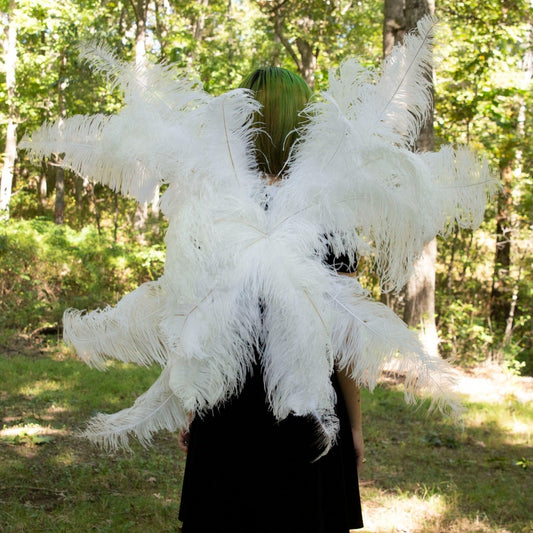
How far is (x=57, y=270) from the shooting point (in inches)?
376

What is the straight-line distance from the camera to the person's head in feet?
6.28

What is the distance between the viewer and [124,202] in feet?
72.9

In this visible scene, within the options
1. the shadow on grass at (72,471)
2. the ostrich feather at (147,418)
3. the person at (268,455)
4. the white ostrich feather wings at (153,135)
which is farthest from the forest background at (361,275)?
the ostrich feather at (147,418)

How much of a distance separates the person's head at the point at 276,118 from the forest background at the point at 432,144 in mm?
4591

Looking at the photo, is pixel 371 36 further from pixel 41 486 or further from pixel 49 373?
pixel 41 486

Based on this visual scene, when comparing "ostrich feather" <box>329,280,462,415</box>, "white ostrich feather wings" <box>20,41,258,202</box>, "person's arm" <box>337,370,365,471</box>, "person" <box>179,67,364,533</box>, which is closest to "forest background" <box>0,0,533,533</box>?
"white ostrich feather wings" <box>20,41,258,202</box>

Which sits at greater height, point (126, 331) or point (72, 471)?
point (126, 331)

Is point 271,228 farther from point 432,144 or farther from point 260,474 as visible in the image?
point 432,144

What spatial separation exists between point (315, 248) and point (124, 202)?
840 inches

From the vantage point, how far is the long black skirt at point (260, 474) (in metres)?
1.83

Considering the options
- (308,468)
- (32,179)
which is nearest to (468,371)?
(308,468)

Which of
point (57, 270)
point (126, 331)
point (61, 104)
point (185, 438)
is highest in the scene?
point (61, 104)

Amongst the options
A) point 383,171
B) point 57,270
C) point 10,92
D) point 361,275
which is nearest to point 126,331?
point 383,171

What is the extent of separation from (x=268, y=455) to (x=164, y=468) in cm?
277
